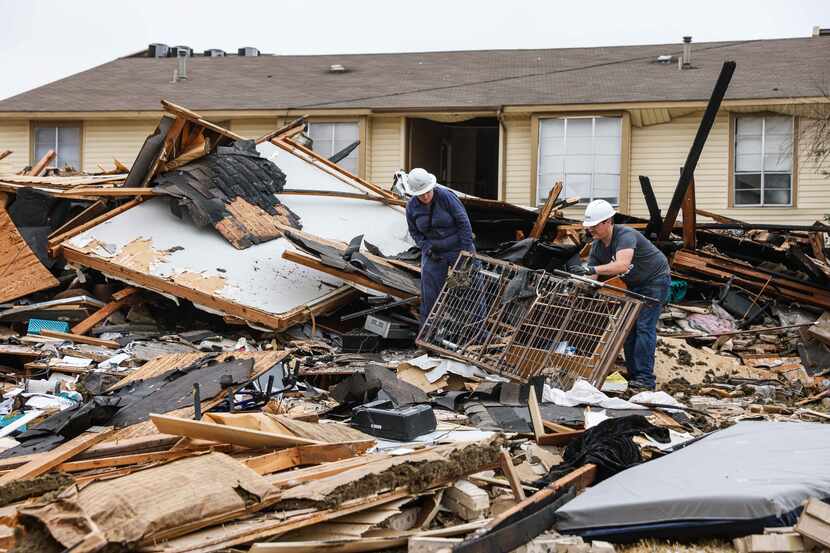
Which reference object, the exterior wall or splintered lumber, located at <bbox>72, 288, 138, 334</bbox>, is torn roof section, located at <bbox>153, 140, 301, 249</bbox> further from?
the exterior wall

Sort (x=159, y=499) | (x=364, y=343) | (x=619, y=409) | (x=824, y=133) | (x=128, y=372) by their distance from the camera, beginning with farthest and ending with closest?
1. (x=824, y=133)
2. (x=364, y=343)
3. (x=128, y=372)
4. (x=619, y=409)
5. (x=159, y=499)

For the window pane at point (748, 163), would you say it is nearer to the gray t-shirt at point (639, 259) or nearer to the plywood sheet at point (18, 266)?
the gray t-shirt at point (639, 259)

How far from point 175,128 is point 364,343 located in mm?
3551

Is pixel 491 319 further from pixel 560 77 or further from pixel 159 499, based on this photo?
pixel 560 77

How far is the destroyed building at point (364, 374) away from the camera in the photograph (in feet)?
14.8

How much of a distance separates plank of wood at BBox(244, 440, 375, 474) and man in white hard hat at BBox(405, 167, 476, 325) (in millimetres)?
4637

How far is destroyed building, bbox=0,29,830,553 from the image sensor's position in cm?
450

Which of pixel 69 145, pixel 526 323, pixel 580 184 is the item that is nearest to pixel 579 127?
pixel 580 184

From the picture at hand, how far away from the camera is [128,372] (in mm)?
8703

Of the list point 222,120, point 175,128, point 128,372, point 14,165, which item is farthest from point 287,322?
point 14,165

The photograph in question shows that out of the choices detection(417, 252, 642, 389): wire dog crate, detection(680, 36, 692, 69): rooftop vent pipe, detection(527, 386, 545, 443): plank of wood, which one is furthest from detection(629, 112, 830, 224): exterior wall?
detection(527, 386, 545, 443): plank of wood

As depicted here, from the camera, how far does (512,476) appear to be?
5.17 m

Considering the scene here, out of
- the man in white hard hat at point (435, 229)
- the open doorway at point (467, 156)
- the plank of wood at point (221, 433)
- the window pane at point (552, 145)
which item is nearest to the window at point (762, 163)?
the window pane at point (552, 145)

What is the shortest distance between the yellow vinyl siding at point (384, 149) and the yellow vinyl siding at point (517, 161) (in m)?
2.05
